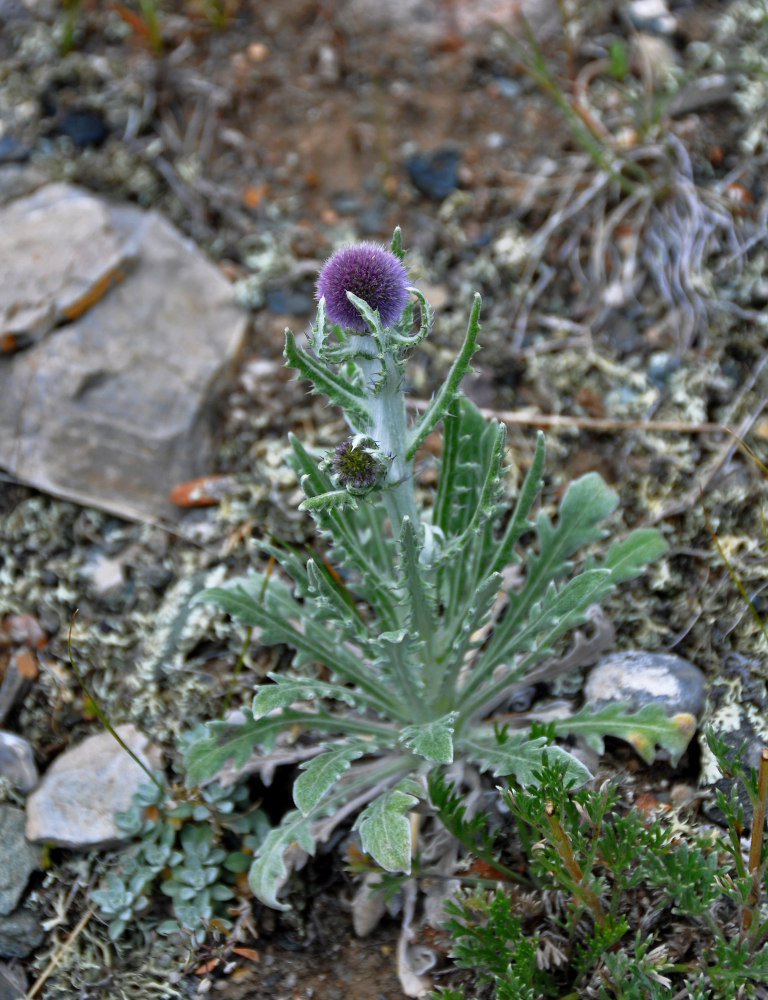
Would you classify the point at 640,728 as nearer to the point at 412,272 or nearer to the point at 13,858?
the point at 13,858

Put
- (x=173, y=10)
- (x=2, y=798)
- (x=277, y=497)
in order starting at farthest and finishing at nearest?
1. (x=173, y=10)
2. (x=277, y=497)
3. (x=2, y=798)

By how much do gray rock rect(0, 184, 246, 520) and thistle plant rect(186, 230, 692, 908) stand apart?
92 cm

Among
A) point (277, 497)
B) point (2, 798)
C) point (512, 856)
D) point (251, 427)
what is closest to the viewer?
point (512, 856)

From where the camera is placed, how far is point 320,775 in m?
2.61

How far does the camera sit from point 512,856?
9.07 ft

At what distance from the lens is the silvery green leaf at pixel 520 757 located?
2.39 m


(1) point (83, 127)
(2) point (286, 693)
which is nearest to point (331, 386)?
(2) point (286, 693)

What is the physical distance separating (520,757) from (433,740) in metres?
0.29

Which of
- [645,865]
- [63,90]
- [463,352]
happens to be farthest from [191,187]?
Result: [645,865]

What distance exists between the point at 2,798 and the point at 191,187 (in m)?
2.94

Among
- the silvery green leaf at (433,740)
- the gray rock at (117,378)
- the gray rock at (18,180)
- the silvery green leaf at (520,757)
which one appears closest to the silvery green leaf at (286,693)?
the silvery green leaf at (433,740)

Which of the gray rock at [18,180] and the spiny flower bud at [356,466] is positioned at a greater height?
the spiny flower bud at [356,466]

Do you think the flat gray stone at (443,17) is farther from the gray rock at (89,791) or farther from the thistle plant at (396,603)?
the gray rock at (89,791)

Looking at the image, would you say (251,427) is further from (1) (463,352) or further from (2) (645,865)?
(2) (645,865)
